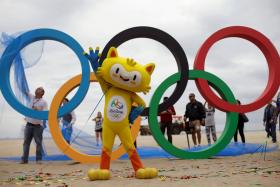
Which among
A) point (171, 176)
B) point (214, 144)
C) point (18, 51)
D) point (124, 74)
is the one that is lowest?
point (171, 176)

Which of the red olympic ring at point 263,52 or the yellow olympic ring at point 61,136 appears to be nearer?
the yellow olympic ring at point 61,136

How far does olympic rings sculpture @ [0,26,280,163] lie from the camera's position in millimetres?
7512

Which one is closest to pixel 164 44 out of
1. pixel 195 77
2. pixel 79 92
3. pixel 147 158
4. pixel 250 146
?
pixel 195 77

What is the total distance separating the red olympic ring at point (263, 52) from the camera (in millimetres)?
8000

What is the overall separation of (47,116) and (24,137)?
30.7 inches

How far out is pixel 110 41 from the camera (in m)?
7.43

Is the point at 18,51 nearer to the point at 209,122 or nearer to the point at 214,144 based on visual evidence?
the point at 214,144

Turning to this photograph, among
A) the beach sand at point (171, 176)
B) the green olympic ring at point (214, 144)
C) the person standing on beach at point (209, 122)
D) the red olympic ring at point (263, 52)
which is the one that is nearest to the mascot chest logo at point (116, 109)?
the beach sand at point (171, 176)

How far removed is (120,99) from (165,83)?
258cm

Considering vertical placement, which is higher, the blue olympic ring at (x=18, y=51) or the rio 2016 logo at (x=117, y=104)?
the blue olympic ring at (x=18, y=51)

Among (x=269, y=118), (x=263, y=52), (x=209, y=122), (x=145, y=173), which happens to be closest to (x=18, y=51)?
(x=145, y=173)

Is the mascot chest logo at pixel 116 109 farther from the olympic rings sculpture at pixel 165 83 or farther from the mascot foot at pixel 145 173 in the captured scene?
the olympic rings sculpture at pixel 165 83

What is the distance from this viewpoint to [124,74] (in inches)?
210

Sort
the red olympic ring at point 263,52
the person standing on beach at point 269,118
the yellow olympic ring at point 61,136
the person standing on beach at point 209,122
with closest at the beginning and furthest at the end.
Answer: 1. the yellow olympic ring at point 61,136
2. the red olympic ring at point 263,52
3. the person standing on beach at point 209,122
4. the person standing on beach at point 269,118
